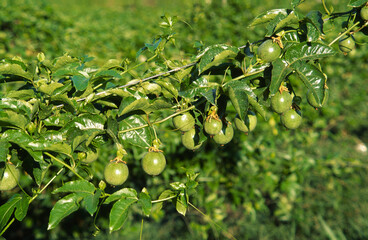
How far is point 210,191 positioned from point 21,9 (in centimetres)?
279

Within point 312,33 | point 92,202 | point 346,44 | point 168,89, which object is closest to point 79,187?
point 92,202

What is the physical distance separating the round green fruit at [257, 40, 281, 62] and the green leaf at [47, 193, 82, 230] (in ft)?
2.85

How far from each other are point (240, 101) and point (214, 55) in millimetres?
239

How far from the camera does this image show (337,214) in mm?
3270

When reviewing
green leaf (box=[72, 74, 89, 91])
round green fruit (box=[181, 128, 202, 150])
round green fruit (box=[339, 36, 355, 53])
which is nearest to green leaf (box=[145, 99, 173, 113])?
round green fruit (box=[181, 128, 202, 150])

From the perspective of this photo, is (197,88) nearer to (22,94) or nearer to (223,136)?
(223,136)

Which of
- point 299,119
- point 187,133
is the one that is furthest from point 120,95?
point 299,119

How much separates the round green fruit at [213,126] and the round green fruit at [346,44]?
0.69 metres

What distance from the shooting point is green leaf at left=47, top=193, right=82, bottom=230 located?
1115mm

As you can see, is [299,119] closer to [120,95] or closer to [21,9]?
[120,95]

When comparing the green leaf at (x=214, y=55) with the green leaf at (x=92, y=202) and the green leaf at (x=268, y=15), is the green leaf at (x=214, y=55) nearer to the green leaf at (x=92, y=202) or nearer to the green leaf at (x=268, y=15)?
the green leaf at (x=268, y=15)

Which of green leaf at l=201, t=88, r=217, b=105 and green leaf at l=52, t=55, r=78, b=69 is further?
green leaf at l=52, t=55, r=78, b=69

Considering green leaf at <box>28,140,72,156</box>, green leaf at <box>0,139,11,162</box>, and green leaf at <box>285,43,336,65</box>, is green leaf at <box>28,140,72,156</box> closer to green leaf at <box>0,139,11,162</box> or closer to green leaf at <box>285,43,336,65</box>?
green leaf at <box>0,139,11,162</box>

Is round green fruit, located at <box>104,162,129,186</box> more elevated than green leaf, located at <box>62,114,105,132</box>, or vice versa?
green leaf, located at <box>62,114,105,132</box>
